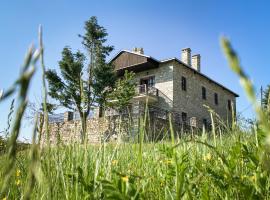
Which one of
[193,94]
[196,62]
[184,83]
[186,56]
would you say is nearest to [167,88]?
[184,83]

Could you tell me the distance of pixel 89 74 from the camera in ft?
79.3

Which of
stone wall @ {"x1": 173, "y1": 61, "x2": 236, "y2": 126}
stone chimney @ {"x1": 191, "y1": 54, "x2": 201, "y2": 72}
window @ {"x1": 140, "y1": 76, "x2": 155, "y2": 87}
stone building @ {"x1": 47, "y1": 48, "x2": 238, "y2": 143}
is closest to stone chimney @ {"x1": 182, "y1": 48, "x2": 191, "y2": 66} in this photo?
stone building @ {"x1": 47, "y1": 48, "x2": 238, "y2": 143}

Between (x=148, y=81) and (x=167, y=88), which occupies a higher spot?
(x=148, y=81)

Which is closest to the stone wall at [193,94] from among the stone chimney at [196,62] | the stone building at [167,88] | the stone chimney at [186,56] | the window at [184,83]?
the stone building at [167,88]

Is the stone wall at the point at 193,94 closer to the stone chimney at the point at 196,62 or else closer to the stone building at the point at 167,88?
the stone building at the point at 167,88

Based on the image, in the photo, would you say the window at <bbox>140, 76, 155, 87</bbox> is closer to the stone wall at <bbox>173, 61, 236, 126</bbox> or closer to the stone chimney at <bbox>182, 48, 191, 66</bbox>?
the stone wall at <bbox>173, 61, 236, 126</bbox>

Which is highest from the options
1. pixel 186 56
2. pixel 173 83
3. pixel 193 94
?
pixel 186 56

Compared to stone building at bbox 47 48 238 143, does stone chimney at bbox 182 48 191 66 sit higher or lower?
higher

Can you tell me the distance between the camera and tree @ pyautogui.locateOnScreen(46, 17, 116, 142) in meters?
22.8

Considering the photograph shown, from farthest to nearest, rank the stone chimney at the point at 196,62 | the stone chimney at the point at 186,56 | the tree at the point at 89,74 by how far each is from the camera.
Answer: the stone chimney at the point at 196,62 → the stone chimney at the point at 186,56 → the tree at the point at 89,74

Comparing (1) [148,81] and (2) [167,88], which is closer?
(2) [167,88]

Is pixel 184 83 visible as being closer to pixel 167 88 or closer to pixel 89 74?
pixel 167 88

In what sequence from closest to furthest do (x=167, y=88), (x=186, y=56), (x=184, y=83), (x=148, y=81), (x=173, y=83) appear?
1. (x=173, y=83)
2. (x=167, y=88)
3. (x=148, y=81)
4. (x=184, y=83)
5. (x=186, y=56)

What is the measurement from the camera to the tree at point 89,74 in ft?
74.8
